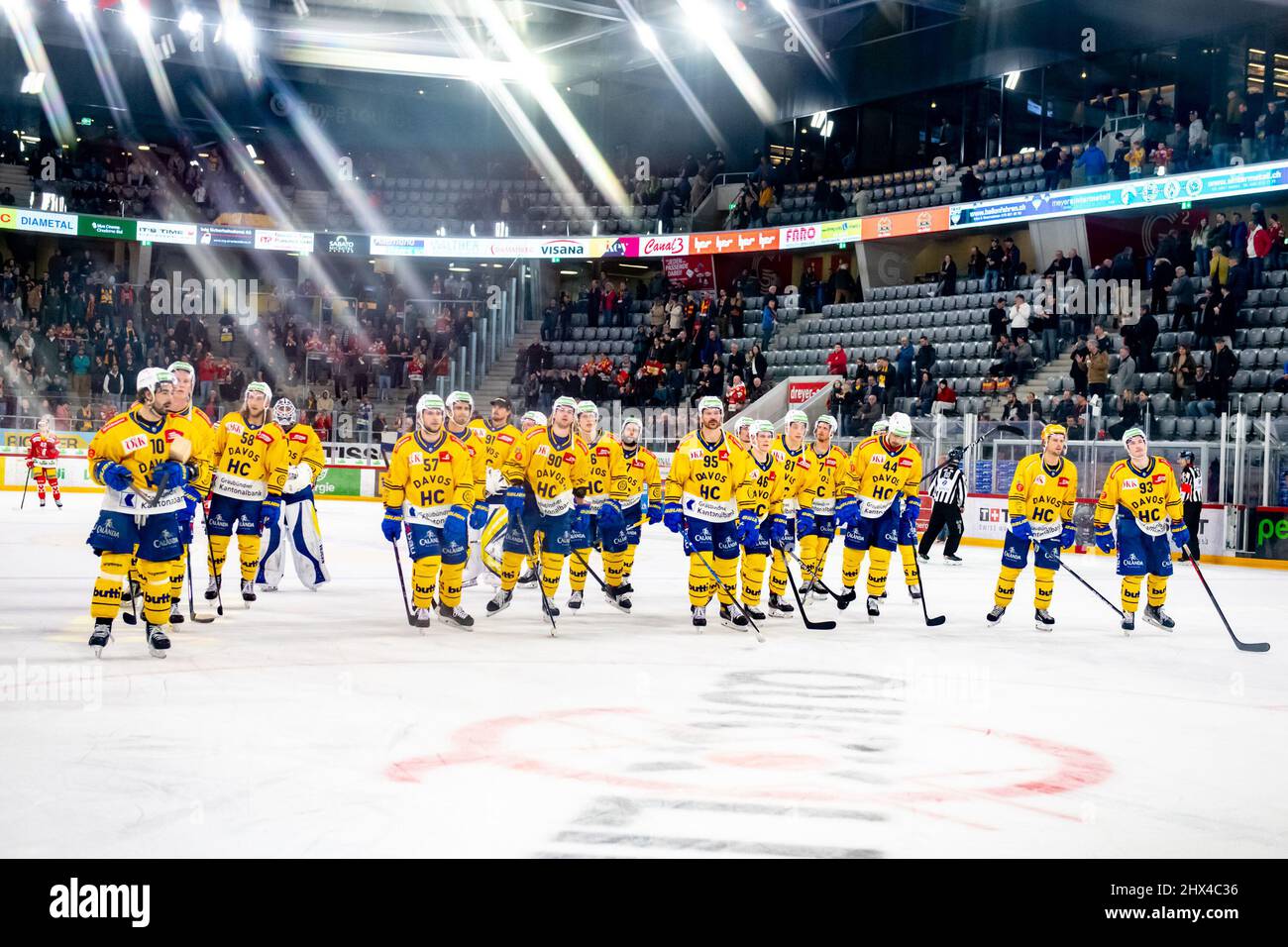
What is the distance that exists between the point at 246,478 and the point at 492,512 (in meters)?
2.83

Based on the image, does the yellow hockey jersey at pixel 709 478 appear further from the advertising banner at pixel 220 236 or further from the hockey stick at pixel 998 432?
the advertising banner at pixel 220 236

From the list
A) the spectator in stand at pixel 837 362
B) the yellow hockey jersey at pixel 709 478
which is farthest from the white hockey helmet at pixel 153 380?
the spectator in stand at pixel 837 362

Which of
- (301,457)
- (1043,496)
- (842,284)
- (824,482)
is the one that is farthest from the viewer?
(842,284)

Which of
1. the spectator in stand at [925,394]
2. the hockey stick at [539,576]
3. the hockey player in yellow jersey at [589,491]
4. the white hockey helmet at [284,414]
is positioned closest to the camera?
the hockey stick at [539,576]

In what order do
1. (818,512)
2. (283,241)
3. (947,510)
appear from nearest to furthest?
(818,512), (947,510), (283,241)

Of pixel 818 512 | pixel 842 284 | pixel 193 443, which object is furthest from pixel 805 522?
pixel 842 284

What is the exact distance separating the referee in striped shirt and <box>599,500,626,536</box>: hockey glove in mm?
7590

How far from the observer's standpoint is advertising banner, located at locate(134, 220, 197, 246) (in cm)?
3694

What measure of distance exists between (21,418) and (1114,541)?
2383 centimetres

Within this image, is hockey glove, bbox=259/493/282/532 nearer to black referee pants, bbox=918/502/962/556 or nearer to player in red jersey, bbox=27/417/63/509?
black referee pants, bbox=918/502/962/556

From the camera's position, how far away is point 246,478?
11.1 metres

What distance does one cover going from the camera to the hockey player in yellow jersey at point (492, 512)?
449 inches

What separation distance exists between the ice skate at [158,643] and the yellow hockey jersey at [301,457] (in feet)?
10.7
